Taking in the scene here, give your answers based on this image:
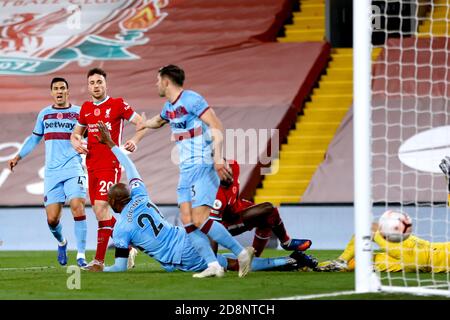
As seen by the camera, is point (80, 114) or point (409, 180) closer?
point (80, 114)

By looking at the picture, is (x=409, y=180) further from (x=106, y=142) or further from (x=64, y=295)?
(x=64, y=295)

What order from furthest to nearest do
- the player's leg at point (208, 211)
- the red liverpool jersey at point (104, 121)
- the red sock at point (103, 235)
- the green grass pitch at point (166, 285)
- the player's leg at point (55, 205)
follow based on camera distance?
the player's leg at point (55, 205) < the red liverpool jersey at point (104, 121) < the red sock at point (103, 235) < the player's leg at point (208, 211) < the green grass pitch at point (166, 285)

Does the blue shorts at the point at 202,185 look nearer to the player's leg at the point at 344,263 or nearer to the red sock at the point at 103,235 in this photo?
the player's leg at the point at 344,263

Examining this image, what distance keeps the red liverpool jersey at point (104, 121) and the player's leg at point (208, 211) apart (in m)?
1.83

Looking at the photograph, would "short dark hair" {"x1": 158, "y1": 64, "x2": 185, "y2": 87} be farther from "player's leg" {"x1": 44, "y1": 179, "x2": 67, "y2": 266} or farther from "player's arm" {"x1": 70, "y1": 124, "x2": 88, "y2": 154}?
"player's leg" {"x1": 44, "y1": 179, "x2": 67, "y2": 266}

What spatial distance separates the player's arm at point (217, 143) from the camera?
830 centimetres

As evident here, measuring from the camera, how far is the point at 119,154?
30.8 ft

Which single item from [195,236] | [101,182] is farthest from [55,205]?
[195,236]

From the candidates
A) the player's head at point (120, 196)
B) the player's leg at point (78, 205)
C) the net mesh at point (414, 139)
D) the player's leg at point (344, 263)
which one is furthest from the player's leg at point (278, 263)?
the net mesh at point (414, 139)

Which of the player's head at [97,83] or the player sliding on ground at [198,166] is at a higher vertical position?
the player's head at [97,83]

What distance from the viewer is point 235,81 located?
16.6 meters

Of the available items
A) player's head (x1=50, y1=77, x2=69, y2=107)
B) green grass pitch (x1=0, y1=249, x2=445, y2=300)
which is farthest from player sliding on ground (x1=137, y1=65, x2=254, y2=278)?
player's head (x1=50, y1=77, x2=69, y2=107)

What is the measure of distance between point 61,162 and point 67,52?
24.6 feet

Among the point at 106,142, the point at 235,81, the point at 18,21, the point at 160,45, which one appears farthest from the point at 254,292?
the point at 18,21
